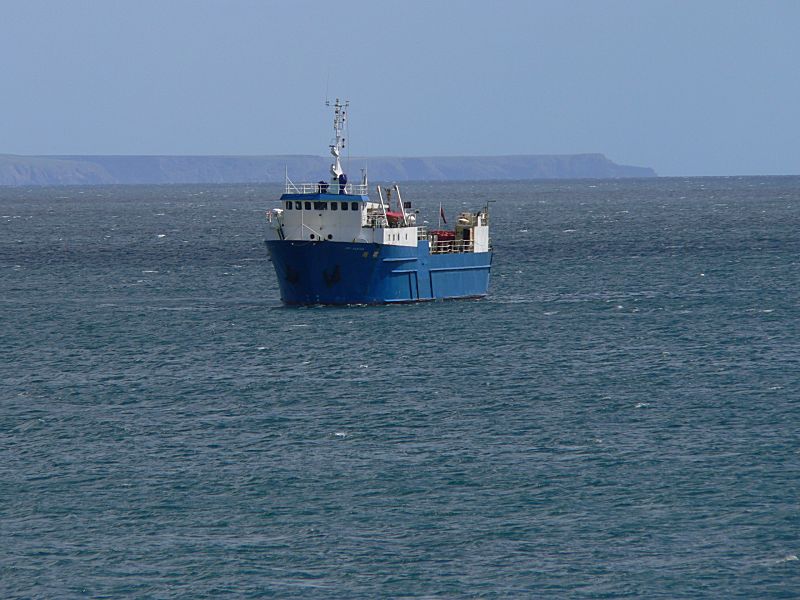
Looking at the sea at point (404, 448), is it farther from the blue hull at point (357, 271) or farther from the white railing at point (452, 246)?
the white railing at point (452, 246)

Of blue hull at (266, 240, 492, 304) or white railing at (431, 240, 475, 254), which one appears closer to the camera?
blue hull at (266, 240, 492, 304)

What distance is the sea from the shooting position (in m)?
37.9

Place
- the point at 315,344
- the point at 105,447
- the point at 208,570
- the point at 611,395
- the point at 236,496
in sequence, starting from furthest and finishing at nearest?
the point at 315,344 < the point at 611,395 < the point at 105,447 < the point at 236,496 < the point at 208,570

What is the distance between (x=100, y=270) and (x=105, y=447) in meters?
75.5

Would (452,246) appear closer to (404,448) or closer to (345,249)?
(345,249)

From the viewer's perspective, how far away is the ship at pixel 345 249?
83250 mm

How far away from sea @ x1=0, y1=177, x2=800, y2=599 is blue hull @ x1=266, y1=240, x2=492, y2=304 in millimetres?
1240

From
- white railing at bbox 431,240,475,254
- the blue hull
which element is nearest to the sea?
the blue hull

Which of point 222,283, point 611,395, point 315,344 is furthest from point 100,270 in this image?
point 611,395

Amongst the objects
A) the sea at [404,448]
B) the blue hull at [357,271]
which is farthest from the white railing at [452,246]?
the sea at [404,448]

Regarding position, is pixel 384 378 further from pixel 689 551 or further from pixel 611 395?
pixel 689 551

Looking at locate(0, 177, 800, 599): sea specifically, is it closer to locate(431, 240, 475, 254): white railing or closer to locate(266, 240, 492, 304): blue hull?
locate(266, 240, 492, 304): blue hull

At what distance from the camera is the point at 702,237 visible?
543 ft

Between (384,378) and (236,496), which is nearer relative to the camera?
(236,496)
